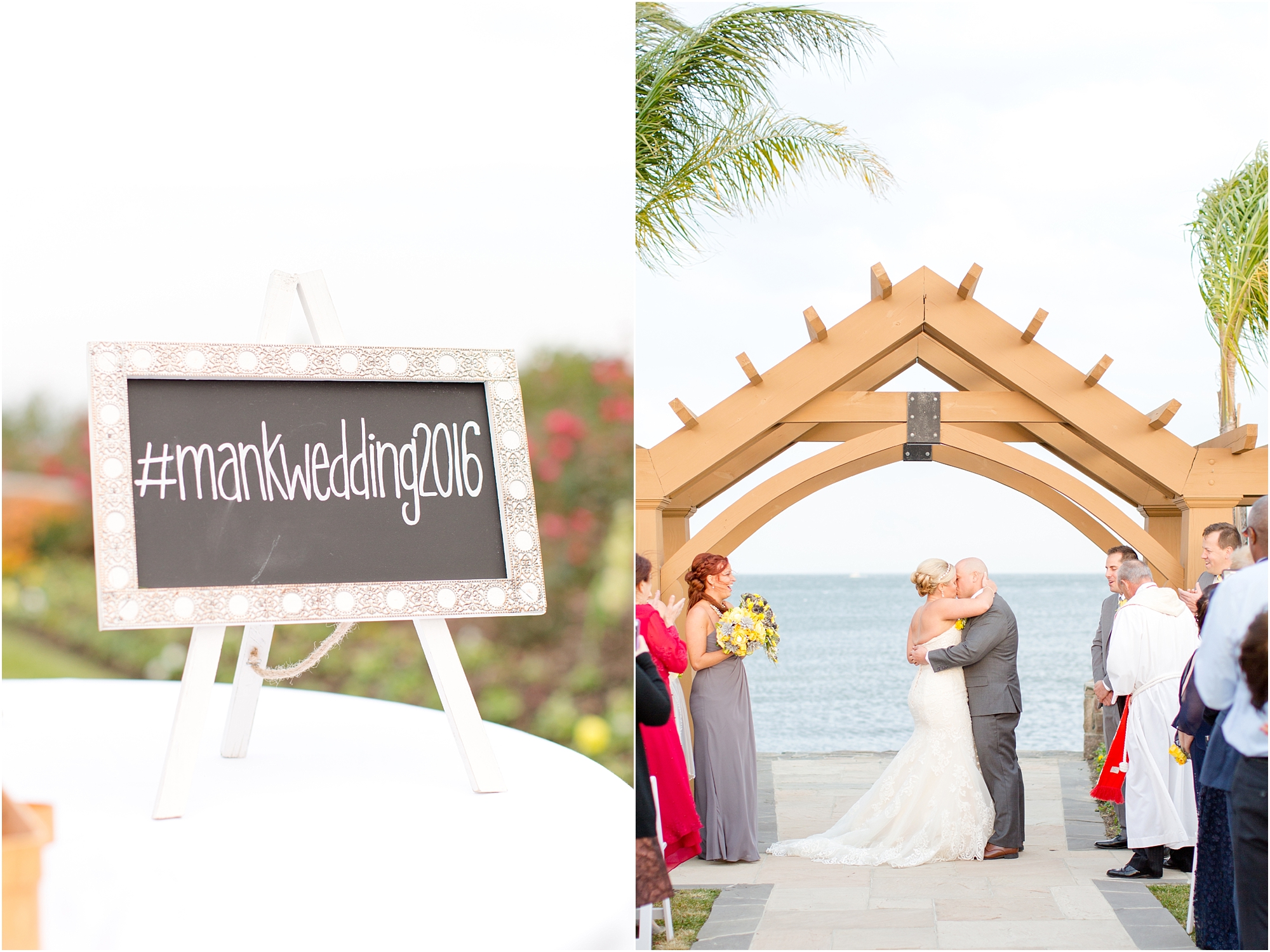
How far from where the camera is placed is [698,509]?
6215 millimetres

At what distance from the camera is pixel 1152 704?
4.95 meters

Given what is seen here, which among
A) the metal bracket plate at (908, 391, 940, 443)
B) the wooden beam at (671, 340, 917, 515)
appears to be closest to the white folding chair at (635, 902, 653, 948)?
the wooden beam at (671, 340, 917, 515)

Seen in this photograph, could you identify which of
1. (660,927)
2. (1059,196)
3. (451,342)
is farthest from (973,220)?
(660,927)

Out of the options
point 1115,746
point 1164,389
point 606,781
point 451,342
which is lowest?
point 1115,746

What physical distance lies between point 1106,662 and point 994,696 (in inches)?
23.1

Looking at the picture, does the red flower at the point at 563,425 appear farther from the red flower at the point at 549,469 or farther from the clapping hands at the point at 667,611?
the clapping hands at the point at 667,611

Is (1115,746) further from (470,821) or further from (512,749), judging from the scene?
(470,821)

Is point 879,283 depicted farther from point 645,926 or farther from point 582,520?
point 645,926

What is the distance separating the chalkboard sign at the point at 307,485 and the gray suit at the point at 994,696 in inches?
129

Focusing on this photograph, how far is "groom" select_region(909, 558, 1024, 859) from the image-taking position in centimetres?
523

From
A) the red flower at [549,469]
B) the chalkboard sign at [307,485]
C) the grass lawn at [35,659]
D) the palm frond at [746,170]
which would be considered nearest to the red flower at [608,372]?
the red flower at [549,469]

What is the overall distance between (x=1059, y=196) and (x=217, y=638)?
32387mm

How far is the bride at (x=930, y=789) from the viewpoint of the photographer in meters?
5.14

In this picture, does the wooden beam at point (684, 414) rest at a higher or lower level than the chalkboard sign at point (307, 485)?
higher
